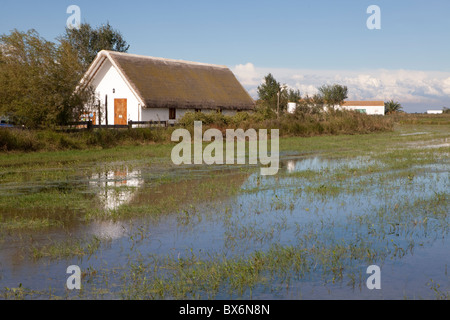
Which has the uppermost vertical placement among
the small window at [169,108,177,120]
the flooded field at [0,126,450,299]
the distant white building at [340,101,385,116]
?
the distant white building at [340,101,385,116]

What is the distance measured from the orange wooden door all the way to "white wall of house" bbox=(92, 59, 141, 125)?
1.05ft

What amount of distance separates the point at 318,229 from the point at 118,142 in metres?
20.7

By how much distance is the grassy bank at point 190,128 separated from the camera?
24906 mm

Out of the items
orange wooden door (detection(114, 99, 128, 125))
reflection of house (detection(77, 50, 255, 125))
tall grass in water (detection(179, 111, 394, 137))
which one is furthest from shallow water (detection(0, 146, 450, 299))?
orange wooden door (detection(114, 99, 128, 125))

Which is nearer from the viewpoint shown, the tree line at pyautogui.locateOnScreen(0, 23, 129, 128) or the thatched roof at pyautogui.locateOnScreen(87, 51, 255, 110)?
the tree line at pyautogui.locateOnScreen(0, 23, 129, 128)

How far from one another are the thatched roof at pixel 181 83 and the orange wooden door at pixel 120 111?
7.44 feet

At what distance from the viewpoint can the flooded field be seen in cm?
644

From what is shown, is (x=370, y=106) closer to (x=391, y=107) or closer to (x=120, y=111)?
(x=391, y=107)

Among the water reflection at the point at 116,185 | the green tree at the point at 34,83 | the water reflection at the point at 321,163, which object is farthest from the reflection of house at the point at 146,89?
the water reflection at the point at 116,185

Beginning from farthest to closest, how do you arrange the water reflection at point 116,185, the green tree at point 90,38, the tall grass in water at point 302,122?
the green tree at point 90,38, the tall grass in water at point 302,122, the water reflection at point 116,185

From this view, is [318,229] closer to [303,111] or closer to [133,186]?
[133,186]

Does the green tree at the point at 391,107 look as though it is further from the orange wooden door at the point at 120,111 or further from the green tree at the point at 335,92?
the orange wooden door at the point at 120,111

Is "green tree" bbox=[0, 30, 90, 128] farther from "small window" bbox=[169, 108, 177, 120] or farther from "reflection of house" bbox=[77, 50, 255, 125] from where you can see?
"small window" bbox=[169, 108, 177, 120]

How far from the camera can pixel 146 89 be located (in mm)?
40281
